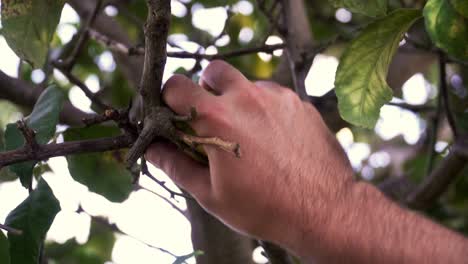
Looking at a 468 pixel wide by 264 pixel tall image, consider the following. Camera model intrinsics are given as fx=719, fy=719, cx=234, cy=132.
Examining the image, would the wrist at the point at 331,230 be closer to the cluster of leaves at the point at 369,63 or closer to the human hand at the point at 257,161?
the human hand at the point at 257,161

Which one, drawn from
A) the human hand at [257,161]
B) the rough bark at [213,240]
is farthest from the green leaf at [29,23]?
the rough bark at [213,240]

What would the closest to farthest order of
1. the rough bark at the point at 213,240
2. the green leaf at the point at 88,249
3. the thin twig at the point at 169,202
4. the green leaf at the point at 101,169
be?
the green leaf at the point at 101,169 → the thin twig at the point at 169,202 → the rough bark at the point at 213,240 → the green leaf at the point at 88,249

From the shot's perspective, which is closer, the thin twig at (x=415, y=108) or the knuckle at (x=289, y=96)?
the knuckle at (x=289, y=96)

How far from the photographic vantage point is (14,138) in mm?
945

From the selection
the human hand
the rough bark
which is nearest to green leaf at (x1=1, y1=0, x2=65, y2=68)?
the human hand

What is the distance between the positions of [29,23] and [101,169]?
0.34 meters

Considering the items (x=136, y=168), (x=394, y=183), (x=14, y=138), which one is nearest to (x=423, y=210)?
(x=394, y=183)

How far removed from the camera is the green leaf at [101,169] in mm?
1104

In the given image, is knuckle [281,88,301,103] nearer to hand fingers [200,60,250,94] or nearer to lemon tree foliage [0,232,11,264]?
hand fingers [200,60,250,94]

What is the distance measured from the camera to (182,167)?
89cm

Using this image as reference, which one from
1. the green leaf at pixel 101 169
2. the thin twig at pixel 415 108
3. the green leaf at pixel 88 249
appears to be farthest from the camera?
the thin twig at pixel 415 108

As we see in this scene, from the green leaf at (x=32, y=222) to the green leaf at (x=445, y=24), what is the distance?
0.51m

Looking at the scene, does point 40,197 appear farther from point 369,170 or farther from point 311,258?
point 369,170

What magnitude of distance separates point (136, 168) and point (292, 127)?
1.06 ft
